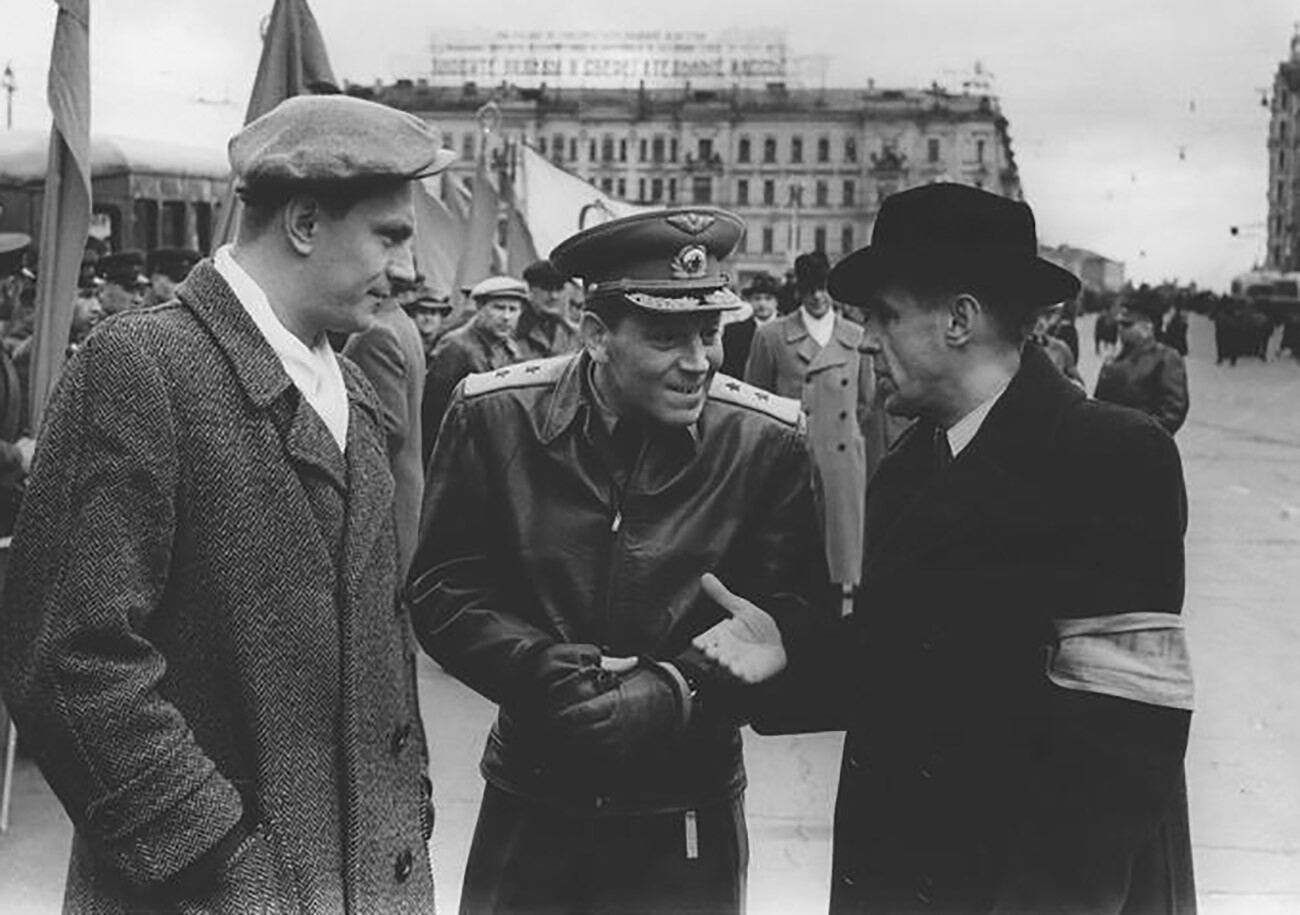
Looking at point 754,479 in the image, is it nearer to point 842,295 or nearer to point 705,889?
point 842,295

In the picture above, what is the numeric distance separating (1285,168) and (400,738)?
120 metres

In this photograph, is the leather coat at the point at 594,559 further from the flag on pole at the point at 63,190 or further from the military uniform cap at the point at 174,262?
the military uniform cap at the point at 174,262

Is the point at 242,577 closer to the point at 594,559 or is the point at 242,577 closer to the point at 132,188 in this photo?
the point at 594,559

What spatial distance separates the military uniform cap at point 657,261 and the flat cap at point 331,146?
70 cm

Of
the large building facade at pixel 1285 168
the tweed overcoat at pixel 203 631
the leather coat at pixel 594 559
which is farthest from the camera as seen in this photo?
the large building facade at pixel 1285 168

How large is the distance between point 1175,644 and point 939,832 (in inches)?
19.6

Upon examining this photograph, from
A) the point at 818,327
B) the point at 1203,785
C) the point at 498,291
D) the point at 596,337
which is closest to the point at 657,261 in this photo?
the point at 596,337

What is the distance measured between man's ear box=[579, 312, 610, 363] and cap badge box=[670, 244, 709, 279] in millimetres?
180

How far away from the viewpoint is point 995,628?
8.05ft

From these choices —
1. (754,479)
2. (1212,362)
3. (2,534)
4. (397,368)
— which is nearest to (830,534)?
(397,368)

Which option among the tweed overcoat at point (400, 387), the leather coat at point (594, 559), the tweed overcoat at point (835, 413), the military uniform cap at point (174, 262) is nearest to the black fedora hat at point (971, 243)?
the leather coat at point (594, 559)

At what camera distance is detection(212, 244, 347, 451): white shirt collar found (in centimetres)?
229

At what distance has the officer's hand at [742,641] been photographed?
111 inches

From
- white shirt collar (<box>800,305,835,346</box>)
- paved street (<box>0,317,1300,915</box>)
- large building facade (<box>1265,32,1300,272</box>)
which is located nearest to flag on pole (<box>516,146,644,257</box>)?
white shirt collar (<box>800,305,835,346</box>)
